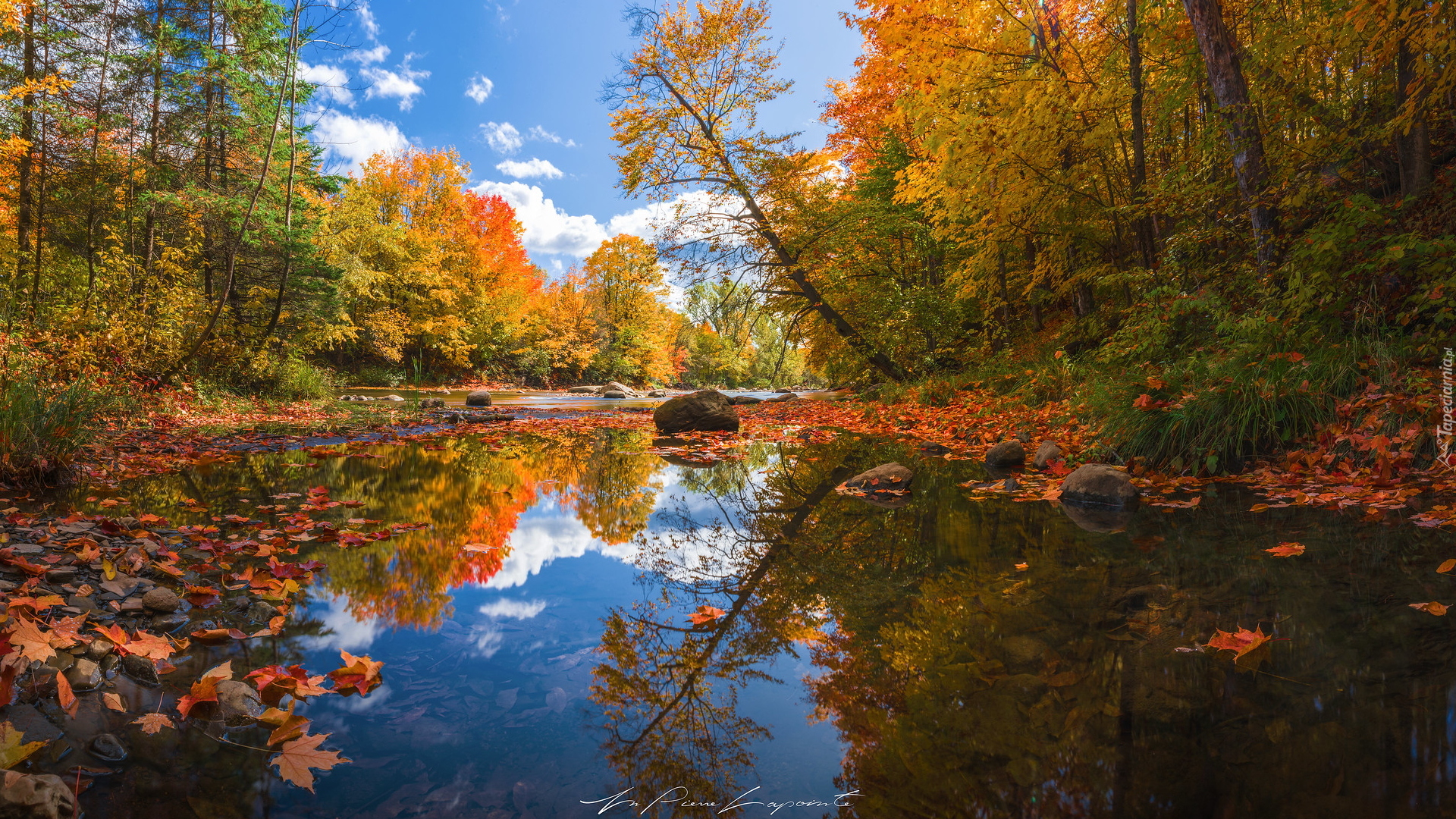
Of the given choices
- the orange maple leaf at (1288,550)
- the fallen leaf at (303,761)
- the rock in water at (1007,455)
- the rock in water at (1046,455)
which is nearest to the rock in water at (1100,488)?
the orange maple leaf at (1288,550)

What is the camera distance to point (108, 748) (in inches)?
57.0

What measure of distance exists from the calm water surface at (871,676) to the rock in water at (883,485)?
0.75 m

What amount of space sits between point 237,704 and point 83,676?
1.51 feet

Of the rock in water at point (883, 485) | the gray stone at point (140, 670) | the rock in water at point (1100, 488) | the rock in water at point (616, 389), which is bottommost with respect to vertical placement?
the gray stone at point (140, 670)

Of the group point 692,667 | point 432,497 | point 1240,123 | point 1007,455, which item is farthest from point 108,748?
point 1240,123

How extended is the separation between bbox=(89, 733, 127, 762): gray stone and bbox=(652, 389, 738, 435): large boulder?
872cm

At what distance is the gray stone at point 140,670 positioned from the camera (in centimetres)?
179

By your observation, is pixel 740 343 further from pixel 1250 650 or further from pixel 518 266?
pixel 518 266

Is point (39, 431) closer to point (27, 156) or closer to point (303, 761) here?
point (303, 761)

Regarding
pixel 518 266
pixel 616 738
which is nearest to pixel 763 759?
pixel 616 738

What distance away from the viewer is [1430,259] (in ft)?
13.9

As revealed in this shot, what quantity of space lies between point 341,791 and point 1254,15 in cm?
946

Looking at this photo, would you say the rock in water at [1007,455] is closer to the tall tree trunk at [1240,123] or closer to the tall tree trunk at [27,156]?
the tall tree trunk at [1240,123]

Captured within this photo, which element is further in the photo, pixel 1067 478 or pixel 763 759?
pixel 1067 478
